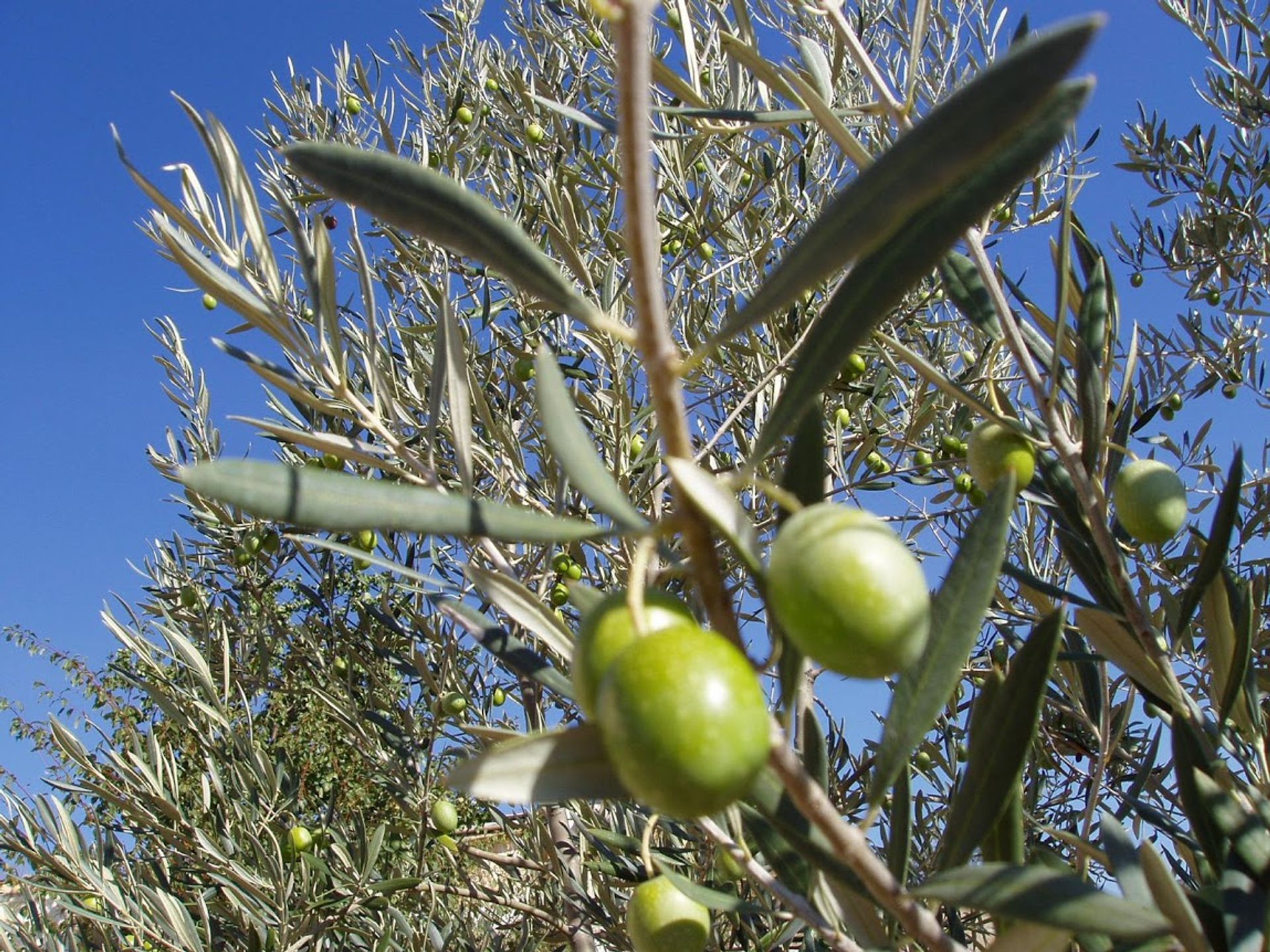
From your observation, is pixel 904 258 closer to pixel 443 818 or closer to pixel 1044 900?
pixel 1044 900

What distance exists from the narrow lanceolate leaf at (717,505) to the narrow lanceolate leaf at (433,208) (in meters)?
0.15

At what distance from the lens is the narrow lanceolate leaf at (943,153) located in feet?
1.82

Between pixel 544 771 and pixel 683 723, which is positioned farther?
pixel 544 771

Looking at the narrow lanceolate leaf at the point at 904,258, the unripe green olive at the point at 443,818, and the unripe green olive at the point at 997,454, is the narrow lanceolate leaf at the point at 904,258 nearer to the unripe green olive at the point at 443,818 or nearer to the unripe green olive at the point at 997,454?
the unripe green olive at the point at 997,454

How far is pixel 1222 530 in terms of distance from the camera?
115 centimetres

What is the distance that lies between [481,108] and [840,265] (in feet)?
12.0

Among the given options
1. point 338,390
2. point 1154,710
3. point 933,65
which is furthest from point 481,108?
point 1154,710

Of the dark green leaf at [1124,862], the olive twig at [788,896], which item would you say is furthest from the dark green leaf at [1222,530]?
the olive twig at [788,896]

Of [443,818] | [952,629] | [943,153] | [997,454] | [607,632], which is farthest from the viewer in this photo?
[443,818]

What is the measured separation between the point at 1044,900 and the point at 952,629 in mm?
213

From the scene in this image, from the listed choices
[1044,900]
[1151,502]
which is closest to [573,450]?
[1044,900]

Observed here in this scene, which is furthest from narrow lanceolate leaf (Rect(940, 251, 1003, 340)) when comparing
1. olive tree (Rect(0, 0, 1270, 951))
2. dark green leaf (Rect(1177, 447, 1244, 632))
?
dark green leaf (Rect(1177, 447, 1244, 632))

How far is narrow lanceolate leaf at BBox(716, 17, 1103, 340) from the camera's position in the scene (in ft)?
1.82

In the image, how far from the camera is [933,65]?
4.30m
